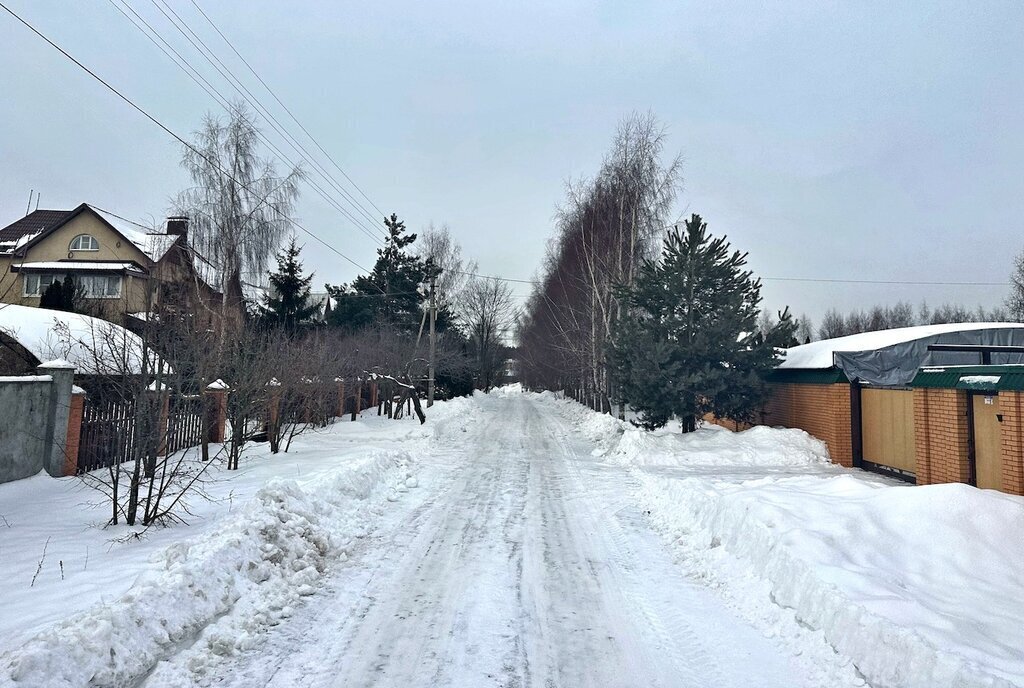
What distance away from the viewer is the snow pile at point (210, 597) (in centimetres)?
367

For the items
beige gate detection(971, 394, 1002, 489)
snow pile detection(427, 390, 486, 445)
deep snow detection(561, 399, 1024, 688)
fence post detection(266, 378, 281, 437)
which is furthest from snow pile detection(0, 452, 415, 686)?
snow pile detection(427, 390, 486, 445)

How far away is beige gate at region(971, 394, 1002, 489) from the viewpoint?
29.4ft

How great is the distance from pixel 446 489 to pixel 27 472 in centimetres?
645

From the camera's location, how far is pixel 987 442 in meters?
9.24

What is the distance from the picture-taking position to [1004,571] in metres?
5.70

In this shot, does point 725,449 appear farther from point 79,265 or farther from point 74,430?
point 79,265

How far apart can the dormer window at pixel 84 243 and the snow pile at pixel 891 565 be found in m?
35.6

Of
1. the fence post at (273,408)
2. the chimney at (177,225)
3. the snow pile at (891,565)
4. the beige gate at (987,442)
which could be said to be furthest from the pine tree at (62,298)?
the beige gate at (987,442)

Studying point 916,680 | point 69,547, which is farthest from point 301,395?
point 916,680

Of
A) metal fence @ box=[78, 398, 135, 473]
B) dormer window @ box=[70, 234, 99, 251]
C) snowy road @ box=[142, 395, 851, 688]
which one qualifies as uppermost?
dormer window @ box=[70, 234, 99, 251]

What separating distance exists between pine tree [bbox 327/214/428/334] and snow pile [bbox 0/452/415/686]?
2878cm

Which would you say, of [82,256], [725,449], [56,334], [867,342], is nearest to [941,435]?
[867,342]

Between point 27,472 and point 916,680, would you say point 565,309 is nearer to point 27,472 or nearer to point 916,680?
point 27,472

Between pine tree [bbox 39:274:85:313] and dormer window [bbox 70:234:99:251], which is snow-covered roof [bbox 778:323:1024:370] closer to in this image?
pine tree [bbox 39:274:85:313]
